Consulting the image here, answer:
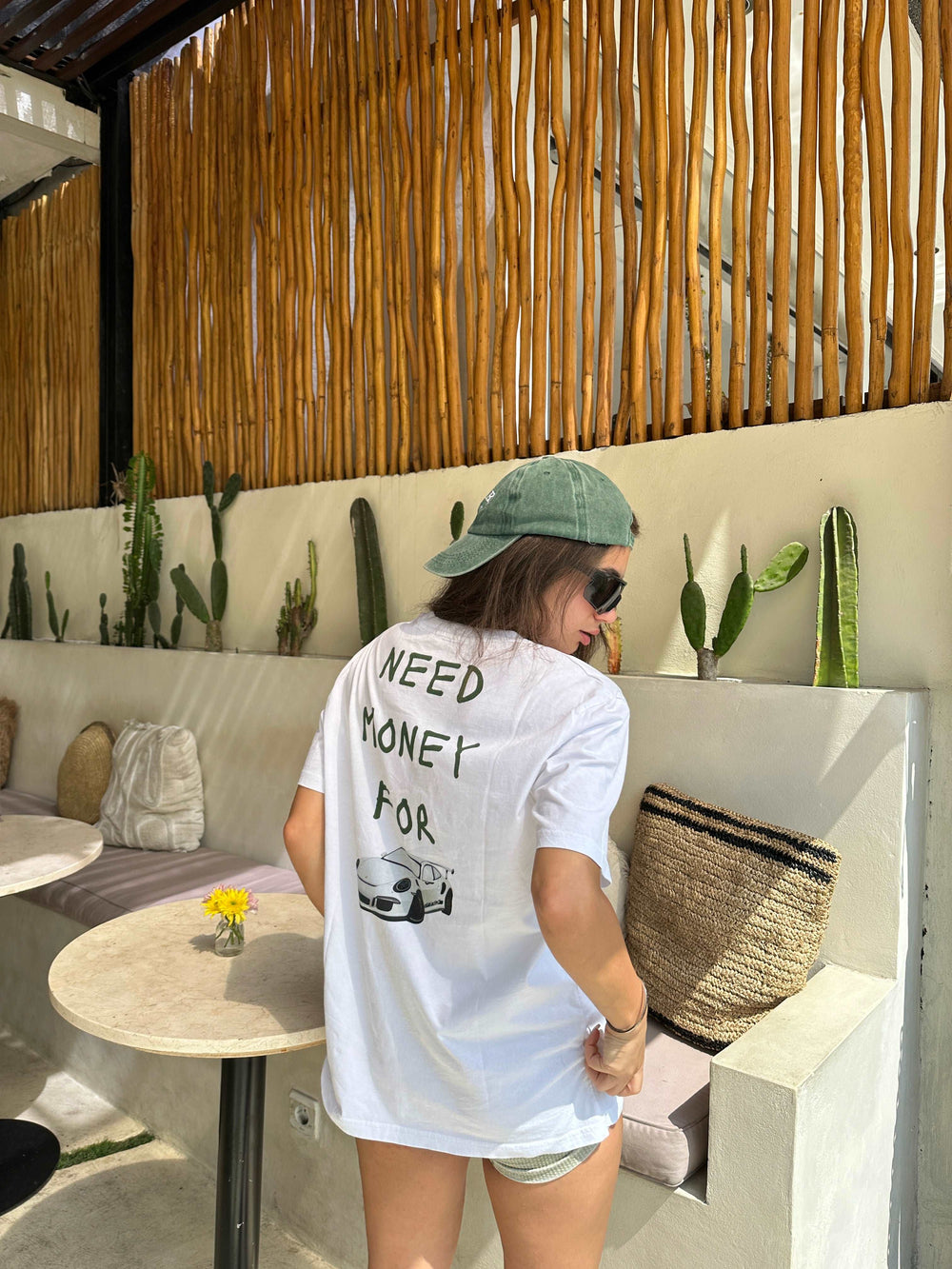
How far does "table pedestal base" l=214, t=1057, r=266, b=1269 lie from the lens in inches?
68.9

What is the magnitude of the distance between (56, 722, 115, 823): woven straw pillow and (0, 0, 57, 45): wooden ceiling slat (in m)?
2.98

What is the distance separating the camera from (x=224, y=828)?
11.1 ft

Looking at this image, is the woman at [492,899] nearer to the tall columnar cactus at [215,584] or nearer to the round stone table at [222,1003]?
the round stone table at [222,1003]

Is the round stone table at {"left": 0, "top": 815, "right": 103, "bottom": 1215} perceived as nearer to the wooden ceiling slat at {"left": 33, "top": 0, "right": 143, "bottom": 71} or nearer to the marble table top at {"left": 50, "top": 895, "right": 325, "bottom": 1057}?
the marble table top at {"left": 50, "top": 895, "right": 325, "bottom": 1057}

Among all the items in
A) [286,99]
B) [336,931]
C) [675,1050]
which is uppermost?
[286,99]

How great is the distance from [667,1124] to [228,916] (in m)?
0.87

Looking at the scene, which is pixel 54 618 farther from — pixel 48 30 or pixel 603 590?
pixel 603 590

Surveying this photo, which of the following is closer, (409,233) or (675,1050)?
(675,1050)

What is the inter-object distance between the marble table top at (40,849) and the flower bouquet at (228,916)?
60 centimetres

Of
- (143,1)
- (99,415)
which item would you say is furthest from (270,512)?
(143,1)

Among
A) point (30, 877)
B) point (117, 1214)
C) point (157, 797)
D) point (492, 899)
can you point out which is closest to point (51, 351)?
point (157, 797)

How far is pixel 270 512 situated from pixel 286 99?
1525mm

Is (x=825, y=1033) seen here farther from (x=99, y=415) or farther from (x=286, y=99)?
(x=99, y=415)

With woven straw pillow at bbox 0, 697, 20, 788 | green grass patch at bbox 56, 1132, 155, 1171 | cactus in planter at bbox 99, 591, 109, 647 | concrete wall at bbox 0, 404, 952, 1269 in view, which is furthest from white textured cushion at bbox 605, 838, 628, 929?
woven straw pillow at bbox 0, 697, 20, 788
